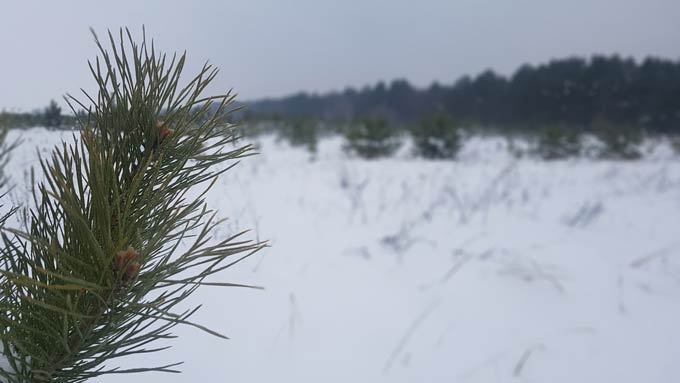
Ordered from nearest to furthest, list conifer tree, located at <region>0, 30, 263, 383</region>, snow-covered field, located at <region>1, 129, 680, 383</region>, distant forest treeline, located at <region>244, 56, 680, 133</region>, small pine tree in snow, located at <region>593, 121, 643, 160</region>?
conifer tree, located at <region>0, 30, 263, 383</region> → snow-covered field, located at <region>1, 129, 680, 383</region> → small pine tree in snow, located at <region>593, 121, 643, 160</region> → distant forest treeline, located at <region>244, 56, 680, 133</region>

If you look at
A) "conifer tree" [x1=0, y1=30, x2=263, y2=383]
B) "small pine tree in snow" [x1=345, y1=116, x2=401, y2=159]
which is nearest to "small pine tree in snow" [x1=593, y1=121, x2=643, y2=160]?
"small pine tree in snow" [x1=345, y1=116, x2=401, y2=159]

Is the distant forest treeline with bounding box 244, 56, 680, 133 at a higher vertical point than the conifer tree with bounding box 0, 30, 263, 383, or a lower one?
higher

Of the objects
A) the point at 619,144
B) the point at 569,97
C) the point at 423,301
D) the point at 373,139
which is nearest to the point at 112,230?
the point at 423,301

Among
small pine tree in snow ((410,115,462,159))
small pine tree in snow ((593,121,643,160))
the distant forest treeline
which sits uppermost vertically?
the distant forest treeline

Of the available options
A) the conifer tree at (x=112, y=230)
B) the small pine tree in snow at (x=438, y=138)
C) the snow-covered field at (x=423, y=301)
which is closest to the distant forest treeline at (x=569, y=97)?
the small pine tree in snow at (x=438, y=138)

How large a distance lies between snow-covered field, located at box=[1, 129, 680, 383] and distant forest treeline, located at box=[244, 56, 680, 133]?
12446 mm

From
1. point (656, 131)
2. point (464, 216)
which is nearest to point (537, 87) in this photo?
point (656, 131)

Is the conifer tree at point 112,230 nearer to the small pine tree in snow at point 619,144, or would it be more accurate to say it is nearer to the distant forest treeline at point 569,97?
the small pine tree in snow at point 619,144

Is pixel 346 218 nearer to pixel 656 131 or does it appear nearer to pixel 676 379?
pixel 676 379

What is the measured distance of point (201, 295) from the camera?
0.81 metres

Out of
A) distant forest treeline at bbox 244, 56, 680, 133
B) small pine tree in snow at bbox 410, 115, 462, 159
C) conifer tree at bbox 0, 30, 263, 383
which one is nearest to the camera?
conifer tree at bbox 0, 30, 263, 383

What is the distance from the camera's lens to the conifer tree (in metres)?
Result: 0.44

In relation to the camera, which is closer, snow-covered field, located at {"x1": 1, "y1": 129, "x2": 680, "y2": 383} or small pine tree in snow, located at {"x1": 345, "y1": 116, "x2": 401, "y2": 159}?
snow-covered field, located at {"x1": 1, "y1": 129, "x2": 680, "y2": 383}

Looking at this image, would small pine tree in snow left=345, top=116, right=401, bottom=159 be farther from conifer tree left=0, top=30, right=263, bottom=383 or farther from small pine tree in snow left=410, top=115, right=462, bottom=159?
conifer tree left=0, top=30, right=263, bottom=383
